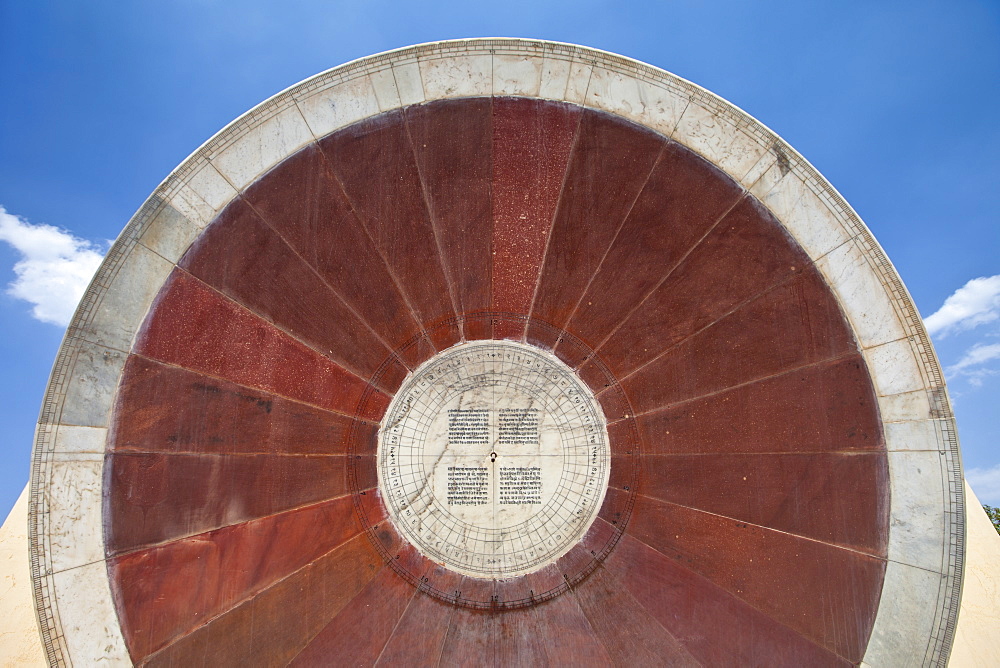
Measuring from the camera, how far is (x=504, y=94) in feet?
19.2

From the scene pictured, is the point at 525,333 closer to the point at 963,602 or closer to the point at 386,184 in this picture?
the point at 386,184

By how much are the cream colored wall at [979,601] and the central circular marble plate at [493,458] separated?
4.87m

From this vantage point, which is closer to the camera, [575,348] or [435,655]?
[435,655]

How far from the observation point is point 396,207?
5.88 metres

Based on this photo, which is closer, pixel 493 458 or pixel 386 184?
pixel 386 184

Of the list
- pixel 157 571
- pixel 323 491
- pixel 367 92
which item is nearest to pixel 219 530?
pixel 157 571

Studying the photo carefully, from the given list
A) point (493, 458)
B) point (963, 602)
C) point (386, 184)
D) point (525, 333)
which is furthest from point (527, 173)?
point (963, 602)

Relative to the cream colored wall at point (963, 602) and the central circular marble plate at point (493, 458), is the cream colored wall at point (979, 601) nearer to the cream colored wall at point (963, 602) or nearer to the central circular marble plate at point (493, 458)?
the cream colored wall at point (963, 602)

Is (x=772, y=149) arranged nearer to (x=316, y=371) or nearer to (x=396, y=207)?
(x=396, y=207)

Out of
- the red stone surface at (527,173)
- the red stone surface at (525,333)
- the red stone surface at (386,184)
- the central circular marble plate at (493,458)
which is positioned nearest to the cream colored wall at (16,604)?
the red stone surface at (525,333)

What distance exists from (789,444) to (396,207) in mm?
5049

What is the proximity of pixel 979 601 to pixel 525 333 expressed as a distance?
722cm

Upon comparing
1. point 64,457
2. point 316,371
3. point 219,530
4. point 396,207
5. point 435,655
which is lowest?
point 435,655

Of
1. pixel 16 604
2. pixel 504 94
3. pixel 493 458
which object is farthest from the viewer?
pixel 16 604
